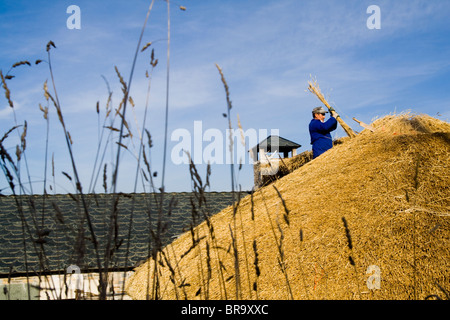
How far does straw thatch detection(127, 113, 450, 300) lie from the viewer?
491 cm

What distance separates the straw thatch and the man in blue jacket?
0.56 metres

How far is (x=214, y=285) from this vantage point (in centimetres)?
548

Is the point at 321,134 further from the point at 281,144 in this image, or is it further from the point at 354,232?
the point at 281,144

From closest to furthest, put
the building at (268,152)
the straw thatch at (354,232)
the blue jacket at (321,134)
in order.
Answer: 1. the straw thatch at (354,232)
2. the blue jacket at (321,134)
3. the building at (268,152)

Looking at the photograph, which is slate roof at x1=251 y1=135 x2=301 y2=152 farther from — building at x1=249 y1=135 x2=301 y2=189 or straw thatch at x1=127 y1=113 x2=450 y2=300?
straw thatch at x1=127 y1=113 x2=450 y2=300

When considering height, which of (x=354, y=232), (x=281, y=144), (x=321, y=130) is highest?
(x=281, y=144)

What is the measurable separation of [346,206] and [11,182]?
4.72m

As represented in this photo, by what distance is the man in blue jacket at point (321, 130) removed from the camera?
799cm

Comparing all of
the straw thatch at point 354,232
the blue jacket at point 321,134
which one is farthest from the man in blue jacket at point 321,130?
the straw thatch at point 354,232

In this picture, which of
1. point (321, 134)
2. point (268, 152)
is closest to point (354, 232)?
point (321, 134)

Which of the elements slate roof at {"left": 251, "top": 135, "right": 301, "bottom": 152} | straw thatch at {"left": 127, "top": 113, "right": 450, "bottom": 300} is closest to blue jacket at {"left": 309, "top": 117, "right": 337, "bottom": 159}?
straw thatch at {"left": 127, "top": 113, "right": 450, "bottom": 300}

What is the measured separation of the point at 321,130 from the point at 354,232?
3.07 m

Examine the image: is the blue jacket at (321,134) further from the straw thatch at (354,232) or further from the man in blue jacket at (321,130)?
the straw thatch at (354,232)

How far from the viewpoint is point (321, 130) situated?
8109mm
